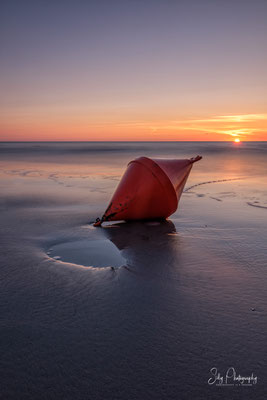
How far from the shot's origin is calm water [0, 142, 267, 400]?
1944 millimetres

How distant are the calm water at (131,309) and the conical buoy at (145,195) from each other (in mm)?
236

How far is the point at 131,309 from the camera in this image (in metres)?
2.72

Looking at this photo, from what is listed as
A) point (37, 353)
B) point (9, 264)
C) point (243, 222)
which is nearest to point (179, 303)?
point (37, 353)

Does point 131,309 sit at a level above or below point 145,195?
below

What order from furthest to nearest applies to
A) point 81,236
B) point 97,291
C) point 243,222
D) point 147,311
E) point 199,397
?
point 243,222 < point 81,236 < point 97,291 < point 147,311 < point 199,397

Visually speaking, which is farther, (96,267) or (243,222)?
(243,222)

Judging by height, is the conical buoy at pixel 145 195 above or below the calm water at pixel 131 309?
above

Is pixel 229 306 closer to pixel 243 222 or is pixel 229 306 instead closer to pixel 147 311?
pixel 147 311

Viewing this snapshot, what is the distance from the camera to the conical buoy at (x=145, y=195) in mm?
5363

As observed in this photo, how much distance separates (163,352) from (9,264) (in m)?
2.15

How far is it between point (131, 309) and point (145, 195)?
2863 millimetres

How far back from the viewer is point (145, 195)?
17.7ft

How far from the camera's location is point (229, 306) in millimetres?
2764

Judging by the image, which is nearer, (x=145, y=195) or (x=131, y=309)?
(x=131, y=309)
